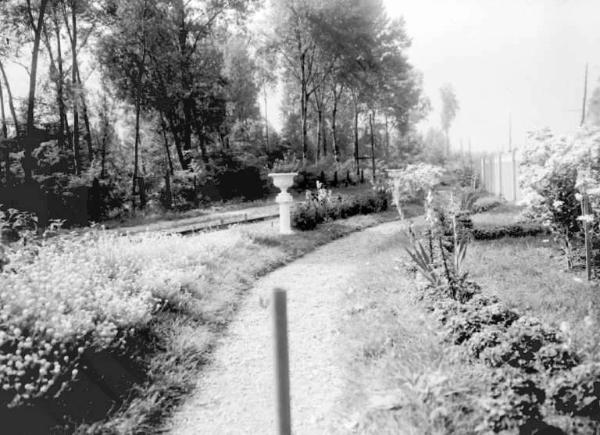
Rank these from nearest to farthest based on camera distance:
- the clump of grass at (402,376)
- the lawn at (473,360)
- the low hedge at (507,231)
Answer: the lawn at (473,360), the clump of grass at (402,376), the low hedge at (507,231)

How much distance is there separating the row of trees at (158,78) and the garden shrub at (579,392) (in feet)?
56.4

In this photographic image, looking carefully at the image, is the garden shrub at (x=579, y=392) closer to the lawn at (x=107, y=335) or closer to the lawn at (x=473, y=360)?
the lawn at (x=473, y=360)

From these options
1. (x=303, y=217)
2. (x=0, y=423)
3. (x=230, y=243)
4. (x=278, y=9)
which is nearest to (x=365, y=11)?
(x=278, y=9)

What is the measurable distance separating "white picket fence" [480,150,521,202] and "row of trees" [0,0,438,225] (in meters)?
10.4

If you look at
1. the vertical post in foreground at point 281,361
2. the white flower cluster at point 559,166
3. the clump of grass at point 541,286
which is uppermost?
the white flower cluster at point 559,166

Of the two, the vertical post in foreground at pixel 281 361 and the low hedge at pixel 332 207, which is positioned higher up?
the vertical post in foreground at pixel 281 361

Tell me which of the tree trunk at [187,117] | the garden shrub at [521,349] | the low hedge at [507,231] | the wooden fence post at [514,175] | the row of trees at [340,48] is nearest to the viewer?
the garden shrub at [521,349]

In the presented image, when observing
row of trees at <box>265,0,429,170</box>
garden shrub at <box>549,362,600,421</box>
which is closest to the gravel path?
garden shrub at <box>549,362,600,421</box>

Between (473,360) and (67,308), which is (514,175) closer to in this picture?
(473,360)

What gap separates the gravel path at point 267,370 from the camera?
3457mm

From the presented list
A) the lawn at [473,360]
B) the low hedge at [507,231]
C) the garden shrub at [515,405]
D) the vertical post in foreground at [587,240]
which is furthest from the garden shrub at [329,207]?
the garden shrub at [515,405]

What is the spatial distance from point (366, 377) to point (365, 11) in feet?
88.3

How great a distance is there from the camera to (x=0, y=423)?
10.3 feet

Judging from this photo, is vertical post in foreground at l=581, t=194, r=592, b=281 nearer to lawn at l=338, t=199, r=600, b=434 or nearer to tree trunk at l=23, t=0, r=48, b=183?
lawn at l=338, t=199, r=600, b=434
